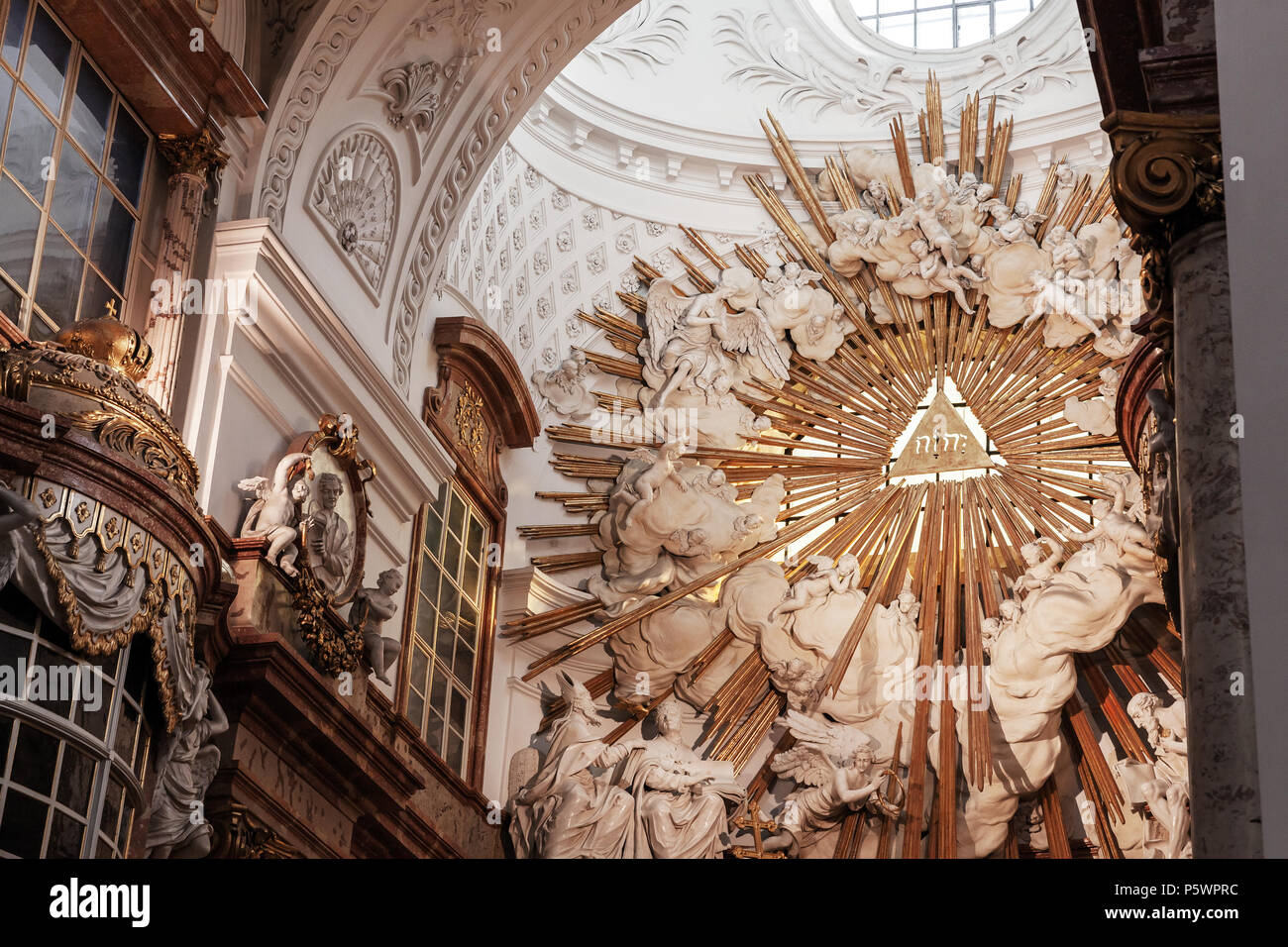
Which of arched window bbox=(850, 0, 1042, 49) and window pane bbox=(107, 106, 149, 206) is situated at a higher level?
arched window bbox=(850, 0, 1042, 49)

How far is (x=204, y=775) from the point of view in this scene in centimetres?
755

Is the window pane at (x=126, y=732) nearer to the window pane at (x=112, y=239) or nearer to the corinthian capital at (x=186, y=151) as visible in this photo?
the window pane at (x=112, y=239)

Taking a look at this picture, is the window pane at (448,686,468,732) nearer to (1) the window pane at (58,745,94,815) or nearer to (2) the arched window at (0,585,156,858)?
(2) the arched window at (0,585,156,858)

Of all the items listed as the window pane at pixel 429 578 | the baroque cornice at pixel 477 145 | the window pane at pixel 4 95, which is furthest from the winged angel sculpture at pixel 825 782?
the window pane at pixel 4 95

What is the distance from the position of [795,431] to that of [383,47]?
4960 mm

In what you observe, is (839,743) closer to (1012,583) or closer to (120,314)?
(1012,583)

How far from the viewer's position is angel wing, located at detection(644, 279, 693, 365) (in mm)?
14117

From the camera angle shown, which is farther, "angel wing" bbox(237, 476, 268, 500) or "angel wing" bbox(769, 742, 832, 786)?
"angel wing" bbox(769, 742, 832, 786)

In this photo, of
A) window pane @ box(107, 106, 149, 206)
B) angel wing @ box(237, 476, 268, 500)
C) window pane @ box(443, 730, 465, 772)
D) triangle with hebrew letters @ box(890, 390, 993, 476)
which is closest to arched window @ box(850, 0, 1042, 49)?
triangle with hebrew letters @ box(890, 390, 993, 476)

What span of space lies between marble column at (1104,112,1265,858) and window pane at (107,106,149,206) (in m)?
5.49

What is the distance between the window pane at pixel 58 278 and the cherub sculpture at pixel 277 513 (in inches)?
54.5

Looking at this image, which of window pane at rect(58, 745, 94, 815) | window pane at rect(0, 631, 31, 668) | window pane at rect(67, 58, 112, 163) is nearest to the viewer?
window pane at rect(0, 631, 31, 668)

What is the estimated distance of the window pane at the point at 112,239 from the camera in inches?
325
